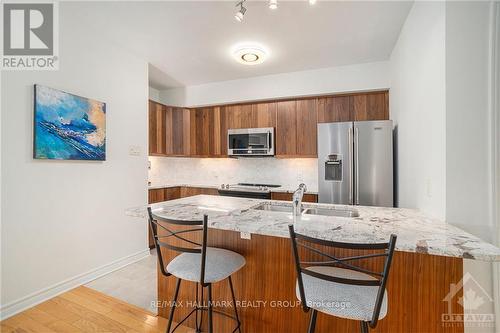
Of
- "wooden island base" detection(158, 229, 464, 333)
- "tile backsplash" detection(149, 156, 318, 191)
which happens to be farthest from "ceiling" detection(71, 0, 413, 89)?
"wooden island base" detection(158, 229, 464, 333)

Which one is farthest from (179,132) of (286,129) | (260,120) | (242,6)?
(242,6)

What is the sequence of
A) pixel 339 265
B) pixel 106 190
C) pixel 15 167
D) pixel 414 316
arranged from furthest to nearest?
pixel 106 190 < pixel 15 167 < pixel 339 265 < pixel 414 316

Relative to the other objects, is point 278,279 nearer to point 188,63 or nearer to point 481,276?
point 481,276

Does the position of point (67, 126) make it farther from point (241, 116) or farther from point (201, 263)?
point (241, 116)

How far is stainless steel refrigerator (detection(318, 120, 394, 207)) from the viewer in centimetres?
274

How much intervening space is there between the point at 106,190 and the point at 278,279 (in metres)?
2.33

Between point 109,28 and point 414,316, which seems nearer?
point 414,316

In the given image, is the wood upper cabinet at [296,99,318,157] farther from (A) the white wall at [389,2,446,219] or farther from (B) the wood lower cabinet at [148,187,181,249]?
(B) the wood lower cabinet at [148,187,181,249]

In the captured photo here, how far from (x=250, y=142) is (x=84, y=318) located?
2.95m

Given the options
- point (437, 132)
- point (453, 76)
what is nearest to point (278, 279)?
point (437, 132)

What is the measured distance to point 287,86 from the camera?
12.5 feet

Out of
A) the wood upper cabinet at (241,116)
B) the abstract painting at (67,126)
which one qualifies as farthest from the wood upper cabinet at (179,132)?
the abstract painting at (67,126)

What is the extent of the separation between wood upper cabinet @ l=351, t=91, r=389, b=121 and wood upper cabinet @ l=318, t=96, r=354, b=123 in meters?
0.08

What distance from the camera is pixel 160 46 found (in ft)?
9.57
